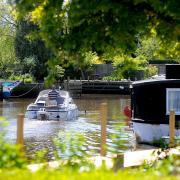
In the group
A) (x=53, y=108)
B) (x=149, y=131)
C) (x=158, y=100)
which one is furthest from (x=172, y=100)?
(x=53, y=108)

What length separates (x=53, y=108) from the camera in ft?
115

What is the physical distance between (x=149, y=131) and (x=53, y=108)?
1471cm

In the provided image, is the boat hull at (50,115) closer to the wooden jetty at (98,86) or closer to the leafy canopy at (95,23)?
the leafy canopy at (95,23)

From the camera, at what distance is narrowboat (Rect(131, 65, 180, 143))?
21.0 metres

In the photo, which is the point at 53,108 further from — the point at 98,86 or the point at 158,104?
the point at 98,86

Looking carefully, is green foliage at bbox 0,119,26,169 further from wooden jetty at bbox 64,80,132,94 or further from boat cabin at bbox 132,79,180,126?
wooden jetty at bbox 64,80,132,94

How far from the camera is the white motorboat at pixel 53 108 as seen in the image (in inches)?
1353

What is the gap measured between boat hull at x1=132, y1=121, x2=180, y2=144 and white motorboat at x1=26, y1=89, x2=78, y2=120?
12944 mm

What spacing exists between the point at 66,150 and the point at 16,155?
2.09 metres

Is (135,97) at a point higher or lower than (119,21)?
lower

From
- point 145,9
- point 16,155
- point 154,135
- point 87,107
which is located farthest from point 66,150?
point 87,107

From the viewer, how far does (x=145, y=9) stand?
10.4m

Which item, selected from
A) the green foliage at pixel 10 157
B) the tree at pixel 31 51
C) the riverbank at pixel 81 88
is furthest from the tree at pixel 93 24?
the tree at pixel 31 51

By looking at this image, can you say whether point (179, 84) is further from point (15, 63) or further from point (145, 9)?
point (15, 63)
